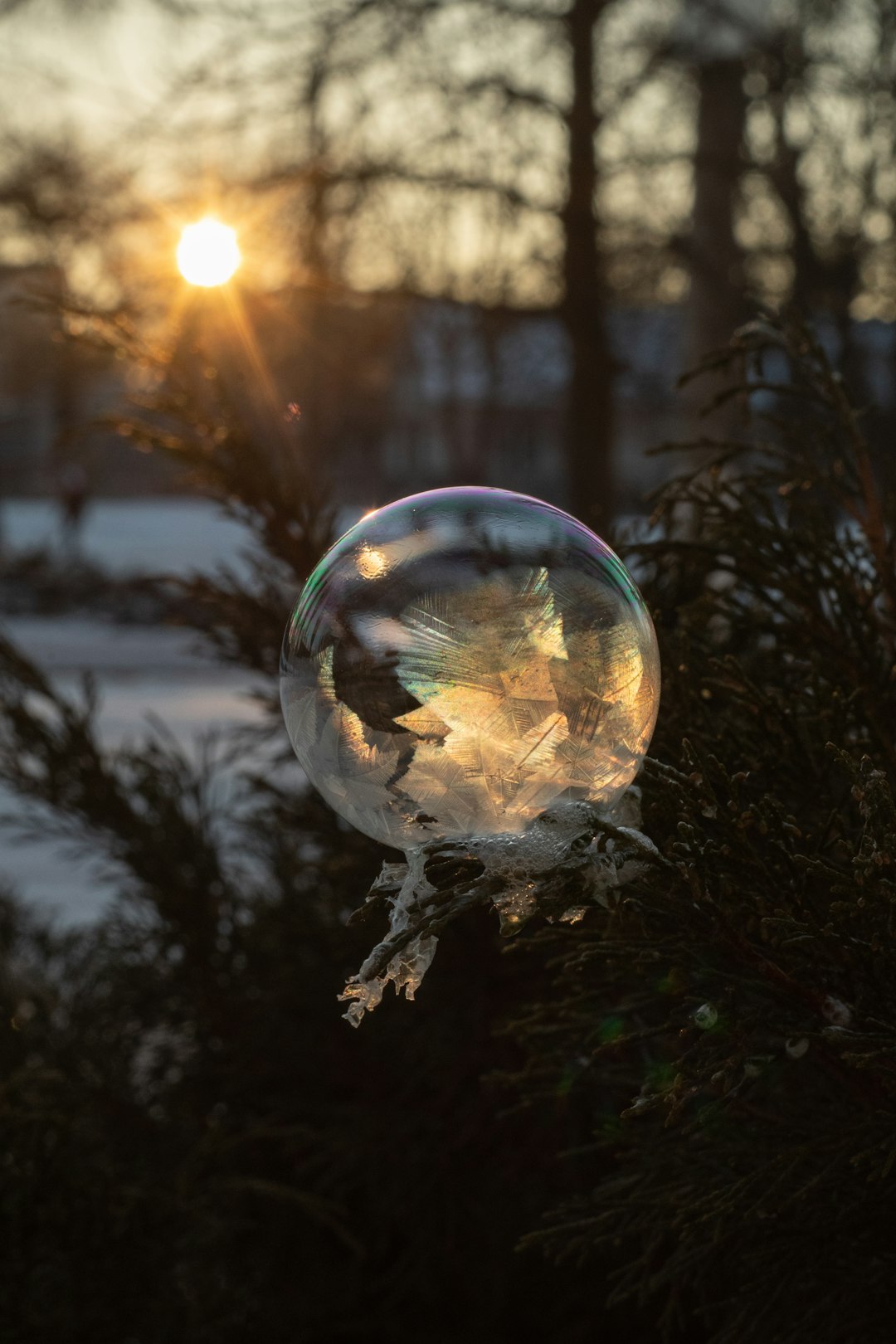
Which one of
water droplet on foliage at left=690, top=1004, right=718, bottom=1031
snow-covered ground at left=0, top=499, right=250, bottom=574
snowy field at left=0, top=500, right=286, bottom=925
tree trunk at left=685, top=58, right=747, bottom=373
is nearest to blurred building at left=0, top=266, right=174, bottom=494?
snowy field at left=0, top=500, right=286, bottom=925

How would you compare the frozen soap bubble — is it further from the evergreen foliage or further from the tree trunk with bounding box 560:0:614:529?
the tree trunk with bounding box 560:0:614:529

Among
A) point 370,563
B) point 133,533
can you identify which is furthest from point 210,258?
point 133,533

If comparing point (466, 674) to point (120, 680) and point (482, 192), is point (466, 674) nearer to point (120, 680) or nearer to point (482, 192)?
point (482, 192)

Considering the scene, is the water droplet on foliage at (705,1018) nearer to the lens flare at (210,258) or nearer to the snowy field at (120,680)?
the snowy field at (120,680)

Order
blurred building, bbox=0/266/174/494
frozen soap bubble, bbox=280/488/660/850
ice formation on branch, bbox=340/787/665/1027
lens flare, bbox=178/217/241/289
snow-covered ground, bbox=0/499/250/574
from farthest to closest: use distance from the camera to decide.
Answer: snow-covered ground, bbox=0/499/250/574
lens flare, bbox=178/217/241/289
blurred building, bbox=0/266/174/494
frozen soap bubble, bbox=280/488/660/850
ice formation on branch, bbox=340/787/665/1027

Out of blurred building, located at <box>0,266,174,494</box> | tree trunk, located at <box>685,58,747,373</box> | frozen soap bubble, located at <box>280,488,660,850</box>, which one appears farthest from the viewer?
tree trunk, located at <box>685,58,747,373</box>

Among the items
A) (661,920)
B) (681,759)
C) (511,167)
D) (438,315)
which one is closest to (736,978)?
(661,920)

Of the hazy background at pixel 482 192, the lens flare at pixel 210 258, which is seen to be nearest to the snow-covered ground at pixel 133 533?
the hazy background at pixel 482 192

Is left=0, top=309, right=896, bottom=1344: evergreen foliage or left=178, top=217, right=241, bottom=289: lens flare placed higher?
left=178, top=217, right=241, bottom=289: lens flare
